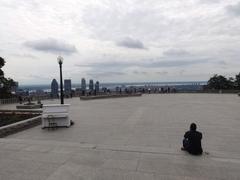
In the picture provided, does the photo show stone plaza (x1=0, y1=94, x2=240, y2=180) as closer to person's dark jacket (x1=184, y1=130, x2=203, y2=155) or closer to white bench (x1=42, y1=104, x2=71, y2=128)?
person's dark jacket (x1=184, y1=130, x2=203, y2=155)

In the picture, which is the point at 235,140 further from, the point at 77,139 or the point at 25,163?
the point at 25,163

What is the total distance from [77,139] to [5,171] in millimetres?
3478

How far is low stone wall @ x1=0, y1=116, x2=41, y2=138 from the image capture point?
920 centimetres

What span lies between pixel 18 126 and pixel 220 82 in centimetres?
5369

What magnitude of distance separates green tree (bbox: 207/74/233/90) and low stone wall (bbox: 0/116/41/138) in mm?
50765

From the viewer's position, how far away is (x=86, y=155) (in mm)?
6316

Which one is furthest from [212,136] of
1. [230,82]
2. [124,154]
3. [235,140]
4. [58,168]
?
[230,82]

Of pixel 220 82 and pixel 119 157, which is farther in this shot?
pixel 220 82

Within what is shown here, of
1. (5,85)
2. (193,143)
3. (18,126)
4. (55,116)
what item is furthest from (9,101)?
(193,143)

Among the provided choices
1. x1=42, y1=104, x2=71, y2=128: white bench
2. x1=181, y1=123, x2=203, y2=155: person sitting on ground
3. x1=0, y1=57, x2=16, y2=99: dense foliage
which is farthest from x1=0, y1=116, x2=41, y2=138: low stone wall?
x1=0, y1=57, x2=16, y2=99: dense foliage

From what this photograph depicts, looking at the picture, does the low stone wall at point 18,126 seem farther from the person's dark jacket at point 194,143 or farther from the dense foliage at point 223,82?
the dense foliage at point 223,82

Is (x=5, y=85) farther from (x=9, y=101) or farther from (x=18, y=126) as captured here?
(x=18, y=126)

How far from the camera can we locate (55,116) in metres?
10.8

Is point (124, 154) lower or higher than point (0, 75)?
lower
